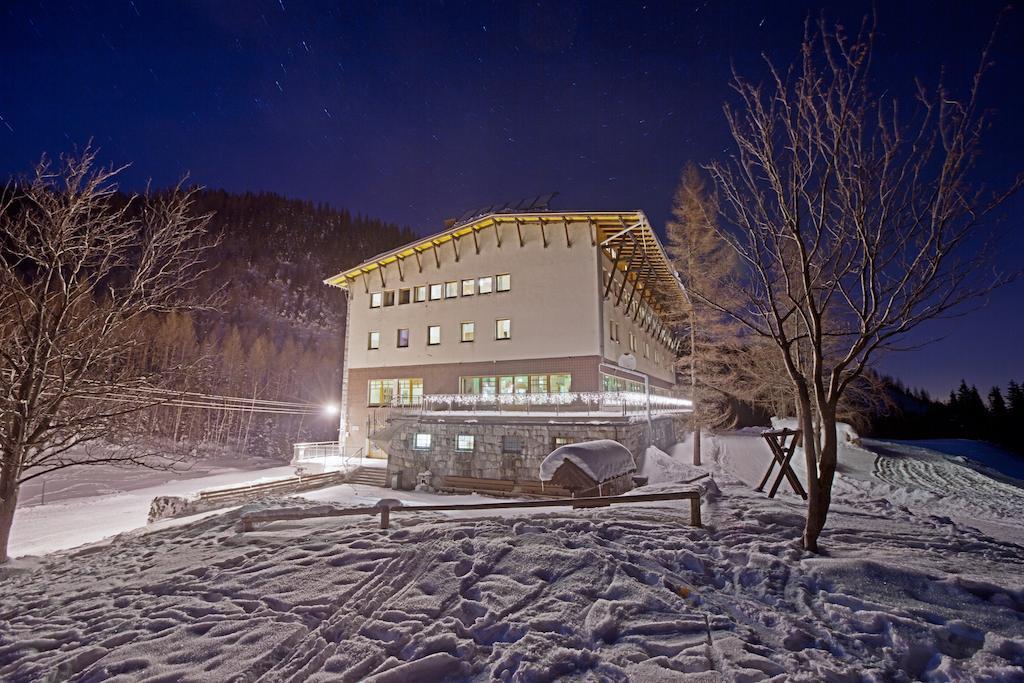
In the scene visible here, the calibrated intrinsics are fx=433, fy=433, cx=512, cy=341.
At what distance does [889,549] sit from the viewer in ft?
21.2

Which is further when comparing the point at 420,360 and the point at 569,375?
the point at 420,360

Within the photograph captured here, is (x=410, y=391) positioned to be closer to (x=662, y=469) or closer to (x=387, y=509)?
(x=662, y=469)

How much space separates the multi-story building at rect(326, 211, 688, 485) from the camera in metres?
19.1

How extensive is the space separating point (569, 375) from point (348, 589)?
51.9ft

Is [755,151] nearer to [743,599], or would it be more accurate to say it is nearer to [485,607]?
[743,599]

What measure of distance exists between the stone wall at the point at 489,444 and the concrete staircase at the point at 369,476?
139 cm

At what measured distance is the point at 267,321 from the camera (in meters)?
94.5

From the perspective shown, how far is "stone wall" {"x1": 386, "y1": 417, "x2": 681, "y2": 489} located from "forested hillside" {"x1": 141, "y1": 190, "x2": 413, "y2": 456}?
10.4 m

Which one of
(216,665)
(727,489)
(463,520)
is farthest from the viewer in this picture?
(727,489)

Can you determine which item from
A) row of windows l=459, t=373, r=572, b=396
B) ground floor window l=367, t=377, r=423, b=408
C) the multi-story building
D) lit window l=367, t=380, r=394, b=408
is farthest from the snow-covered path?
lit window l=367, t=380, r=394, b=408

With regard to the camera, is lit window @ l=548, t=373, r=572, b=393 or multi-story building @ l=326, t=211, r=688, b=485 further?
lit window @ l=548, t=373, r=572, b=393

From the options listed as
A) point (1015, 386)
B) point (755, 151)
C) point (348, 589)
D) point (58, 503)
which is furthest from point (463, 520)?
point (1015, 386)

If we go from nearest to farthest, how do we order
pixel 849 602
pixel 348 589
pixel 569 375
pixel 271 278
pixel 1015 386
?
pixel 849 602 → pixel 348 589 → pixel 569 375 → pixel 1015 386 → pixel 271 278

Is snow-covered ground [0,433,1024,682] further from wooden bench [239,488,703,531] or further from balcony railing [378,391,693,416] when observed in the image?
balcony railing [378,391,693,416]
